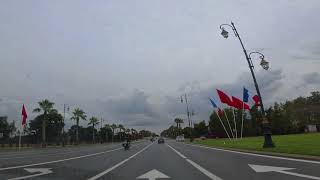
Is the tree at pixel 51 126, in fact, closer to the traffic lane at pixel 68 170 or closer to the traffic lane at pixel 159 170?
the traffic lane at pixel 68 170

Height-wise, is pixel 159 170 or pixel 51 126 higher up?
pixel 51 126

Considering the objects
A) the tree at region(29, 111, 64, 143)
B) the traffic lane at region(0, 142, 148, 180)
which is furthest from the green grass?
the tree at region(29, 111, 64, 143)

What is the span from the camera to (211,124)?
16962cm

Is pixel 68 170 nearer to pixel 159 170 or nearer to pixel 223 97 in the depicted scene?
pixel 159 170

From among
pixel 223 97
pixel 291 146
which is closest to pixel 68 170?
pixel 291 146

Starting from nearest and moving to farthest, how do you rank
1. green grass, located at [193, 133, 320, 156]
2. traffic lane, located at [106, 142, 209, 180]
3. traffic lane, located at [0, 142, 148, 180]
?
1. traffic lane, located at [106, 142, 209, 180]
2. traffic lane, located at [0, 142, 148, 180]
3. green grass, located at [193, 133, 320, 156]

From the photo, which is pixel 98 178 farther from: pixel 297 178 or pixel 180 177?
pixel 297 178

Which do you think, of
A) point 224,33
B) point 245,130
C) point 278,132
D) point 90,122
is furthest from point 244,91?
point 90,122

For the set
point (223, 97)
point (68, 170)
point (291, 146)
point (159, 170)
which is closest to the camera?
point (159, 170)

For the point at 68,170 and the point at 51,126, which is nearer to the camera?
the point at 68,170

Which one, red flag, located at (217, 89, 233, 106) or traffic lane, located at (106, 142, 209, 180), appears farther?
red flag, located at (217, 89, 233, 106)

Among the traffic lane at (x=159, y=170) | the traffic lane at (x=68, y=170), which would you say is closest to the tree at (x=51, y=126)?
the traffic lane at (x=68, y=170)

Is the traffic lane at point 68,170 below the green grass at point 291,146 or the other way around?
below

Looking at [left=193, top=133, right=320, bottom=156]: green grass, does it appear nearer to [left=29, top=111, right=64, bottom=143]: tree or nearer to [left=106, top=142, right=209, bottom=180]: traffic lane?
[left=106, top=142, right=209, bottom=180]: traffic lane
